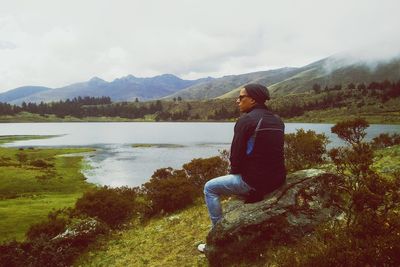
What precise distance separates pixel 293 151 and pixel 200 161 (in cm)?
927

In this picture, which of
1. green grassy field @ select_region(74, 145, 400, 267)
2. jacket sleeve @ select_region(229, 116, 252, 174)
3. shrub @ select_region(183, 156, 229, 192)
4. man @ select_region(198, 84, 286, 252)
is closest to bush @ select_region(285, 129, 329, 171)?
shrub @ select_region(183, 156, 229, 192)

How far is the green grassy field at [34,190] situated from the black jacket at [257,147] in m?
15.5

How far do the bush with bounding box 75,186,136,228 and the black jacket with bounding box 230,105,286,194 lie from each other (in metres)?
11.9

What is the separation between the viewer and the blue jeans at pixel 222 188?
9.80 metres

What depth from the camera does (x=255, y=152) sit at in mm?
9273

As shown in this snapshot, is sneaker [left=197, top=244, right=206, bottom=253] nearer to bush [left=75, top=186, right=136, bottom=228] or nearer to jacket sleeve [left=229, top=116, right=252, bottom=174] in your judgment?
jacket sleeve [left=229, top=116, right=252, bottom=174]

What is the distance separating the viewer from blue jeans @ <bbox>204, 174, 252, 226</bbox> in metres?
9.80

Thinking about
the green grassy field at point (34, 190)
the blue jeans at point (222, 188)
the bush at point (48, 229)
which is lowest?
the green grassy field at point (34, 190)

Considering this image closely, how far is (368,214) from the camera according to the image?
8.35 m

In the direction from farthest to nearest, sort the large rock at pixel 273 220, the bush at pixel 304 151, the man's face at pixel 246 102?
the bush at pixel 304 151, the large rock at pixel 273 220, the man's face at pixel 246 102

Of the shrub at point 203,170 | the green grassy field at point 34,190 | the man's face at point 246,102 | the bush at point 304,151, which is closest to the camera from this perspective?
the man's face at point 246,102

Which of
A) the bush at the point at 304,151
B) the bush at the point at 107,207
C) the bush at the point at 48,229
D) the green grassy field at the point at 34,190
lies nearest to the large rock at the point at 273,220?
the bush at the point at 48,229

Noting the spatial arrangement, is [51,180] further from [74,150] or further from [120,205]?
[74,150]

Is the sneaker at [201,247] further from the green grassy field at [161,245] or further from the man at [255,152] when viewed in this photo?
the man at [255,152]
